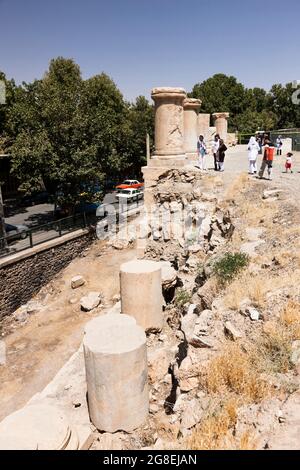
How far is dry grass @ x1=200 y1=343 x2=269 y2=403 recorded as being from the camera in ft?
13.8

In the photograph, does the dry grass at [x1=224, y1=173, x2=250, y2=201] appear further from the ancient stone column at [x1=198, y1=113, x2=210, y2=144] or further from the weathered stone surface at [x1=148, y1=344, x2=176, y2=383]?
the ancient stone column at [x1=198, y1=113, x2=210, y2=144]

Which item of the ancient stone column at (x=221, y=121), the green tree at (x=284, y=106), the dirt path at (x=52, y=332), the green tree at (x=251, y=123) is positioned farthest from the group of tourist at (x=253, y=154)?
the green tree at (x=284, y=106)

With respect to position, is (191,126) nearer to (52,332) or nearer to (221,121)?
(221,121)

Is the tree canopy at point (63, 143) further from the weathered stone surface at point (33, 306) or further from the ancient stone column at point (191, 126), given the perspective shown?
the weathered stone surface at point (33, 306)

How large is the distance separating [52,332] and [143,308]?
225 inches

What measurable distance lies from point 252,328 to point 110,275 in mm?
11216

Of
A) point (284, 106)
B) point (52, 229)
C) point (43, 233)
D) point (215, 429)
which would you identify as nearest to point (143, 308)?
point (215, 429)

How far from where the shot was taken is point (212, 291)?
6.84 m

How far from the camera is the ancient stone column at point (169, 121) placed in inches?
504

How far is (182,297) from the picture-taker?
354 inches

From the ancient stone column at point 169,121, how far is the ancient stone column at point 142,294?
6656 millimetres

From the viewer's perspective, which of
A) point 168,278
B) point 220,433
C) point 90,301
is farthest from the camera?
point 90,301

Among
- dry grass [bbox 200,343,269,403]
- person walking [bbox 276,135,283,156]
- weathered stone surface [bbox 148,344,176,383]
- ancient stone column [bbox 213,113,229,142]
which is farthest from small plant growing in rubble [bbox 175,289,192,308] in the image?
ancient stone column [bbox 213,113,229,142]
